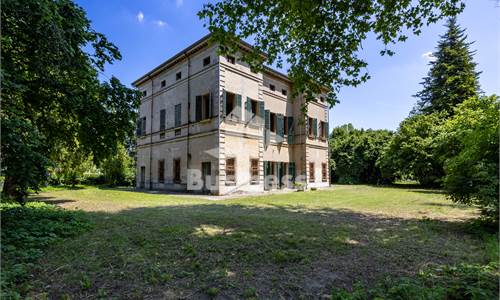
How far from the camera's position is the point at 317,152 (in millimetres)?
20703

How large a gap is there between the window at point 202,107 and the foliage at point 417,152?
1622 centimetres

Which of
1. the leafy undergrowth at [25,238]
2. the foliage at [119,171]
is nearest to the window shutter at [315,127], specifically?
the foliage at [119,171]

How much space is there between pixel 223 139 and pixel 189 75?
527 centimetres

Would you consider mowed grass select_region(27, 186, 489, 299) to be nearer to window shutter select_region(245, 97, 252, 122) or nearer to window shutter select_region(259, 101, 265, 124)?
window shutter select_region(245, 97, 252, 122)

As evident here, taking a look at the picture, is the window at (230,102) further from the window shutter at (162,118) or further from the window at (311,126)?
the window at (311,126)

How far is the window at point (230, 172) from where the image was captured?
46.7 ft

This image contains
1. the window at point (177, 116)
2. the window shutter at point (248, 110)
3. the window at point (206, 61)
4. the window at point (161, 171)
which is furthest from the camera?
the window at point (161, 171)

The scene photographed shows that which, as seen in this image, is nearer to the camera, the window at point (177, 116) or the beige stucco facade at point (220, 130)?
the beige stucco facade at point (220, 130)

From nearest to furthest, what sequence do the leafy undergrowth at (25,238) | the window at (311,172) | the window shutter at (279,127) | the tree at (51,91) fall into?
the leafy undergrowth at (25,238), the tree at (51,91), the window shutter at (279,127), the window at (311,172)

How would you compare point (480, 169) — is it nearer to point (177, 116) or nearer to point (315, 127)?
point (177, 116)

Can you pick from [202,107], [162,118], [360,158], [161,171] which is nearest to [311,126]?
[202,107]

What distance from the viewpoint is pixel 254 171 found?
15.9 metres

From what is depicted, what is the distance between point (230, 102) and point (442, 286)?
45.3 feet

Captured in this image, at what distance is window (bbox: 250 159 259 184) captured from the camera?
51.5 ft
